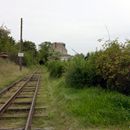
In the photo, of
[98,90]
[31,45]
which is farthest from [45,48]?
[98,90]

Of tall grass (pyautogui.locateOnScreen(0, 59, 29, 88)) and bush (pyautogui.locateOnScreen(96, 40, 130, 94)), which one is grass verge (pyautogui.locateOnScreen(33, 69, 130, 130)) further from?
tall grass (pyautogui.locateOnScreen(0, 59, 29, 88))

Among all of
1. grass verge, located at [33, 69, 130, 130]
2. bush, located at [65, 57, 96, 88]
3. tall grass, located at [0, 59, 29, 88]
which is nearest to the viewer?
grass verge, located at [33, 69, 130, 130]

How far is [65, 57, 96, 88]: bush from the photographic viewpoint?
1661 cm

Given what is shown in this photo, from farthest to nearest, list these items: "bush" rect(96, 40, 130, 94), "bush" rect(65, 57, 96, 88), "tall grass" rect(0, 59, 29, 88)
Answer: "tall grass" rect(0, 59, 29, 88), "bush" rect(65, 57, 96, 88), "bush" rect(96, 40, 130, 94)

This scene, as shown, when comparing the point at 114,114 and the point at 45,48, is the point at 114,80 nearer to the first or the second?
the point at 114,114

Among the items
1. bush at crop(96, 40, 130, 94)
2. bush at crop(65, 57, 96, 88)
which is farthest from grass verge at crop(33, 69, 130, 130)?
bush at crop(65, 57, 96, 88)

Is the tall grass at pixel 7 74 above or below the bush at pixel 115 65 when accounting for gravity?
below

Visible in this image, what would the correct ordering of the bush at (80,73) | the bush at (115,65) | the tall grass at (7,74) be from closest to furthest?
the bush at (115,65) → the bush at (80,73) → the tall grass at (7,74)

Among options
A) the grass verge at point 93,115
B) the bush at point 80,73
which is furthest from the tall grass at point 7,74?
the grass verge at point 93,115

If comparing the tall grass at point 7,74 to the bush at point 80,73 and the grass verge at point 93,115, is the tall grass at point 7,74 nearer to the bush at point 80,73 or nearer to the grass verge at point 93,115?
the bush at point 80,73

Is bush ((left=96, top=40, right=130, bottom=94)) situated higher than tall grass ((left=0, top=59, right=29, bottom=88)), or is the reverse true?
bush ((left=96, top=40, right=130, bottom=94))

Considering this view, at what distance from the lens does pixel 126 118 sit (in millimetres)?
10344

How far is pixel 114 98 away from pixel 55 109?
114 inches

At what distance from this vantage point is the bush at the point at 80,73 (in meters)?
16.6
